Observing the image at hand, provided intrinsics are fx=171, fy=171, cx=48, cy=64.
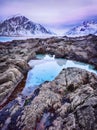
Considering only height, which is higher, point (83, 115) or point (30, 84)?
point (83, 115)

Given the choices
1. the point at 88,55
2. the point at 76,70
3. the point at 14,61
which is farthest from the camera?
the point at 88,55

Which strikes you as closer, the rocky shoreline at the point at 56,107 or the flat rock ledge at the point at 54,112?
the flat rock ledge at the point at 54,112

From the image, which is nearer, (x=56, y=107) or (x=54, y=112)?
(x=54, y=112)

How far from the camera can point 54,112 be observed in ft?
47.2

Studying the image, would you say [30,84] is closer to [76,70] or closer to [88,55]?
[76,70]

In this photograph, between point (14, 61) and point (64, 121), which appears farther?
point (14, 61)

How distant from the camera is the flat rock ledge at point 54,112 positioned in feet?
39.3

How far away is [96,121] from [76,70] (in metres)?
12.2

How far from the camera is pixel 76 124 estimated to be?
461 inches

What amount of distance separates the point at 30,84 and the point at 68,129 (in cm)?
1410

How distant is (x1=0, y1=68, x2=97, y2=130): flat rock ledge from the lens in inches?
471

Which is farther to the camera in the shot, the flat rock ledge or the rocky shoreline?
the rocky shoreline

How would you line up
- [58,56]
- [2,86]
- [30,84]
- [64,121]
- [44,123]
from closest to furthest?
[64,121] → [44,123] → [2,86] → [30,84] → [58,56]

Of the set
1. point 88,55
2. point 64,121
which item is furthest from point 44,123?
point 88,55
